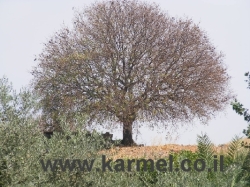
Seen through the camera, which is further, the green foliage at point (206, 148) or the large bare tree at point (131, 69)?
the large bare tree at point (131, 69)

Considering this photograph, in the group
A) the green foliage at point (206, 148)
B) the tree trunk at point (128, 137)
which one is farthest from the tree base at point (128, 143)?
the green foliage at point (206, 148)

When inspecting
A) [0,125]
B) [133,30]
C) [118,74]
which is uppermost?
[133,30]

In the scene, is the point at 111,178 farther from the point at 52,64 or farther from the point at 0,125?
the point at 52,64

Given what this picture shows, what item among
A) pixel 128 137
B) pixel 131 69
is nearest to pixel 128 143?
pixel 128 137

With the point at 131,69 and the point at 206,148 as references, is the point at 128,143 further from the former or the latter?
the point at 206,148

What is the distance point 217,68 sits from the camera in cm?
2111

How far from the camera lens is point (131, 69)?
20172 millimetres

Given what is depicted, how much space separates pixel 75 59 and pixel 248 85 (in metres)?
10.5

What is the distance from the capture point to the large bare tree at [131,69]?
783 inches

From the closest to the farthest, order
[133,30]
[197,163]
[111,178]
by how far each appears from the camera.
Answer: [197,163]
[111,178]
[133,30]

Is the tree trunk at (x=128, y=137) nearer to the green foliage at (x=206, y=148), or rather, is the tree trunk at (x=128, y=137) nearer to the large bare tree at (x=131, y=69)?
the large bare tree at (x=131, y=69)

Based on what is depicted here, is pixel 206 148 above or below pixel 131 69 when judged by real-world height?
below

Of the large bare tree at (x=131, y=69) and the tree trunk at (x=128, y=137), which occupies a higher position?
the large bare tree at (x=131, y=69)

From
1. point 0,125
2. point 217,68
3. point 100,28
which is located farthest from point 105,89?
point 0,125
